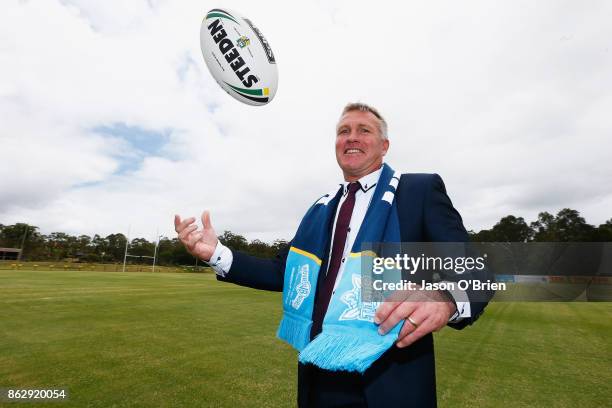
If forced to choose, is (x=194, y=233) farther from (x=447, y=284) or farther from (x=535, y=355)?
(x=535, y=355)

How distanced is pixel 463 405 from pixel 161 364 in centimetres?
496

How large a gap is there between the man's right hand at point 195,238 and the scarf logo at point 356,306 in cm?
104

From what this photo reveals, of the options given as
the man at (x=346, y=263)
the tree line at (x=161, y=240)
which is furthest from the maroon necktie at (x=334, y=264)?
the tree line at (x=161, y=240)

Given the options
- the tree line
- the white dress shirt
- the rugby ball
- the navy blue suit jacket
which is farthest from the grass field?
the tree line

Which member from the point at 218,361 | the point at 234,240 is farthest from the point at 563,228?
the point at 218,361

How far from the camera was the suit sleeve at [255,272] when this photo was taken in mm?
2383

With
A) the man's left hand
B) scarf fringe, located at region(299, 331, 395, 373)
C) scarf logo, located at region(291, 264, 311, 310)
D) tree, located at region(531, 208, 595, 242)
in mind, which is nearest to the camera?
the man's left hand

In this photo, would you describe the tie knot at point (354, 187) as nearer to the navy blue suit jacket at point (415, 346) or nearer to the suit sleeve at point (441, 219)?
the navy blue suit jacket at point (415, 346)

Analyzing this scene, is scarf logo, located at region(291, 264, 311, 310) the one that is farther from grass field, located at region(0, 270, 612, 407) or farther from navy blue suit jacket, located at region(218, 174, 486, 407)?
grass field, located at region(0, 270, 612, 407)

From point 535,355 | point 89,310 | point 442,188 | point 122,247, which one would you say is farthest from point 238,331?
point 122,247

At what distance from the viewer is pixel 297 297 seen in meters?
2.08

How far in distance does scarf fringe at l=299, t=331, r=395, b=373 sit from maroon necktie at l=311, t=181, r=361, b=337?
0.26 metres

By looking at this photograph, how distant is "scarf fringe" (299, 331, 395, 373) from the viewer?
4.95 ft

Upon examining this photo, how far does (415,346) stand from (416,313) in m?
0.42
